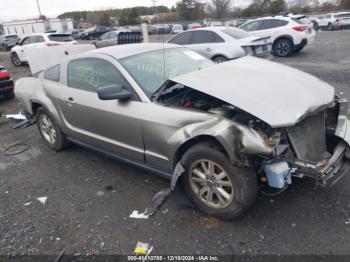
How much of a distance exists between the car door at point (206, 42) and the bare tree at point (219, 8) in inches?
1697

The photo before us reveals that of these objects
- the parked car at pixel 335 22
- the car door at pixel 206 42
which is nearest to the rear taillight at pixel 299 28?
the car door at pixel 206 42

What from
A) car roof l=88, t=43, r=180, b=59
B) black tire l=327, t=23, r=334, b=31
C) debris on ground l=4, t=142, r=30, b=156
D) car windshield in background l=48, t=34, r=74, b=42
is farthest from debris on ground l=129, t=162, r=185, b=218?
black tire l=327, t=23, r=334, b=31

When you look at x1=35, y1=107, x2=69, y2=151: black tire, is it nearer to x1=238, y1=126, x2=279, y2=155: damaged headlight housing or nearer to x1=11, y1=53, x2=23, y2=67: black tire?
x1=238, y1=126, x2=279, y2=155: damaged headlight housing

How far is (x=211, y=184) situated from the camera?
9.15 feet

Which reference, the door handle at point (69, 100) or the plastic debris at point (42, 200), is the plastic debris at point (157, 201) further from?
the door handle at point (69, 100)

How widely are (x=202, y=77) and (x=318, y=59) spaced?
32.0 feet

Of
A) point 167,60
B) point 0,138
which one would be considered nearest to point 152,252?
point 167,60

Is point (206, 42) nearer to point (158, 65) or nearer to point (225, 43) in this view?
point (225, 43)

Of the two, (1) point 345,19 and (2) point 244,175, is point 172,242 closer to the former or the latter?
(2) point 244,175

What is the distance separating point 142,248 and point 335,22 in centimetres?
2740

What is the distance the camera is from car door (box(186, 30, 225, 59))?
9.09 m

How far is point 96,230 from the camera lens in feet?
9.52

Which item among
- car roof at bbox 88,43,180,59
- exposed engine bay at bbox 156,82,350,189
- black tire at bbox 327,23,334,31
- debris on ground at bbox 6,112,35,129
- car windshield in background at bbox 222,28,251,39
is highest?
car roof at bbox 88,43,180,59

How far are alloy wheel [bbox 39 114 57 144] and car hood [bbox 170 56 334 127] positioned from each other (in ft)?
8.45
